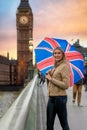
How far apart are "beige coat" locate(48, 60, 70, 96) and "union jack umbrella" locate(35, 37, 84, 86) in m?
0.39

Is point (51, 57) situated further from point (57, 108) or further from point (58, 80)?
point (57, 108)

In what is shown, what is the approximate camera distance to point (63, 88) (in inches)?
285

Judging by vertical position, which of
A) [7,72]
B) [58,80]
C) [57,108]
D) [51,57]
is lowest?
[57,108]

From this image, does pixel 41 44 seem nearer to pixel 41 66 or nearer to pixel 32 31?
pixel 41 66

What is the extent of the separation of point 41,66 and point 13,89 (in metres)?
111

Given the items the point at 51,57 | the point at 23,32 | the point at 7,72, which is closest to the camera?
the point at 51,57

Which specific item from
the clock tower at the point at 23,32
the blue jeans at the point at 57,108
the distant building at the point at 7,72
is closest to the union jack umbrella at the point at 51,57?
the blue jeans at the point at 57,108

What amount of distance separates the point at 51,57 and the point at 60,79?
0.55 metres

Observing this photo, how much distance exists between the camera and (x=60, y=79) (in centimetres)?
727

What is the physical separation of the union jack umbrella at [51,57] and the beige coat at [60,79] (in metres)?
0.39

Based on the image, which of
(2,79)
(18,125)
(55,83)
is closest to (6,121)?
(18,125)

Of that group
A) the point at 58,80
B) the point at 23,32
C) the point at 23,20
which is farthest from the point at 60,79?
the point at 23,32

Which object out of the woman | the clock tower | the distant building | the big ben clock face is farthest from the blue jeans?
the big ben clock face

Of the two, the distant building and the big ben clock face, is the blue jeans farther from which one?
the big ben clock face
